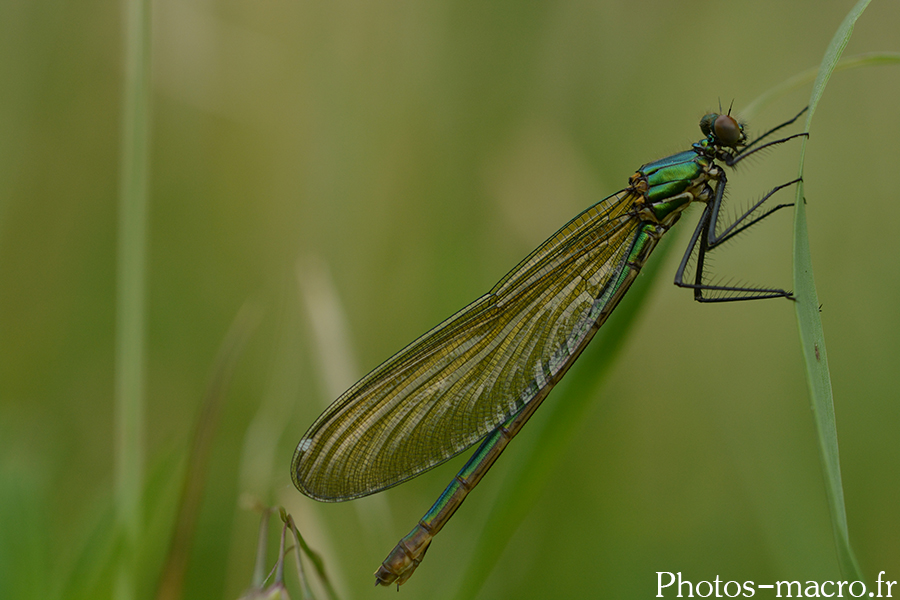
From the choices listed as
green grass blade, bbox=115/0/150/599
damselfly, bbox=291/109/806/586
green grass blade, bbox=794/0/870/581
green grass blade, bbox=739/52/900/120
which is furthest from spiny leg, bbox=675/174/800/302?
green grass blade, bbox=115/0/150/599

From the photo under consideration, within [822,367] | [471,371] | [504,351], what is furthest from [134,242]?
[822,367]

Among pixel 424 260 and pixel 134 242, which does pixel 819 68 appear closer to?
pixel 134 242

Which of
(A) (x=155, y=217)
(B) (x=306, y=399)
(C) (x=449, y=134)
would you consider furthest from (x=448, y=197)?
(A) (x=155, y=217)

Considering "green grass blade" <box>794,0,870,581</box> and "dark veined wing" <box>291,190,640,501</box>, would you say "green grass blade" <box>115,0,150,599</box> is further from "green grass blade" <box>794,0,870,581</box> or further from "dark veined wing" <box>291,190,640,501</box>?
"green grass blade" <box>794,0,870,581</box>

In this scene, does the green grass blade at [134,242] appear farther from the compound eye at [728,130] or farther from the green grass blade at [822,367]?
the compound eye at [728,130]

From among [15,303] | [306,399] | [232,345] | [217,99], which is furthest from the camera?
[217,99]

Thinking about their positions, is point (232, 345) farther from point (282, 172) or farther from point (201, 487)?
point (282, 172)
